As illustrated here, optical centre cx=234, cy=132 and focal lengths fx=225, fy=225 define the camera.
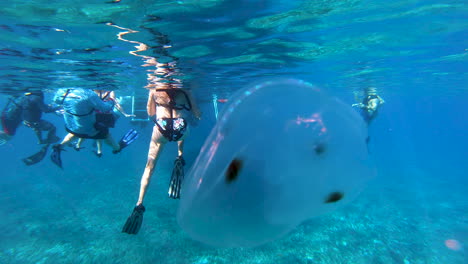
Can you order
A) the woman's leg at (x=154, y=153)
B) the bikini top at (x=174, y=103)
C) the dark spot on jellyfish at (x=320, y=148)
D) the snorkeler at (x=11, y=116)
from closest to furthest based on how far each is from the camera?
the dark spot on jellyfish at (x=320, y=148), the woman's leg at (x=154, y=153), the bikini top at (x=174, y=103), the snorkeler at (x=11, y=116)

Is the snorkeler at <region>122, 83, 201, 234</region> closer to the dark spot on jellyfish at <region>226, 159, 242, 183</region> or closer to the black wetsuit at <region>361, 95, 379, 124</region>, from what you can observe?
A: the dark spot on jellyfish at <region>226, 159, 242, 183</region>

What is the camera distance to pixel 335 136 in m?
2.57

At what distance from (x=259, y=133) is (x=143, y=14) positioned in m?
4.79

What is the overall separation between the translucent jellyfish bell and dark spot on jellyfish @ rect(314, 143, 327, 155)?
1cm

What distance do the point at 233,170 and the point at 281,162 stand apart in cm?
56

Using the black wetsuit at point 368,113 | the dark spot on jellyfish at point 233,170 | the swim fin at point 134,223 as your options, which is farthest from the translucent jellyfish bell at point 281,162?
the black wetsuit at point 368,113

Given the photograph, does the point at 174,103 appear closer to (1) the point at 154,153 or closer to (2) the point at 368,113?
(1) the point at 154,153

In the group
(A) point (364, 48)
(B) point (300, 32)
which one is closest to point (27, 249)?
(B) point (300, 32)

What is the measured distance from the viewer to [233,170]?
8.61ft

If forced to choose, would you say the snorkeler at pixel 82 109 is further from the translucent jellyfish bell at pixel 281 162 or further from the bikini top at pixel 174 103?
the translucent jellyfish bell at pixel 281 162

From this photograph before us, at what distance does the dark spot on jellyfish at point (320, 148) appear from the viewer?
2.55m

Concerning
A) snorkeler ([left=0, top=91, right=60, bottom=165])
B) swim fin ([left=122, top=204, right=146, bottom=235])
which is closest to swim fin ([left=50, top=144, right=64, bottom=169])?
snorkeler ([left=0, top=91, right=60, bottom=165])

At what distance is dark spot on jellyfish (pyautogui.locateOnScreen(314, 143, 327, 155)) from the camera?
2.55m

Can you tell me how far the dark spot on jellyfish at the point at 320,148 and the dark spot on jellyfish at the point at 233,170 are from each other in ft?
2.90
